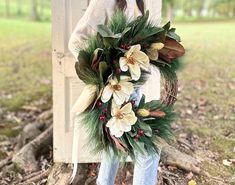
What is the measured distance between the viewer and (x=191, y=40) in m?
6.49

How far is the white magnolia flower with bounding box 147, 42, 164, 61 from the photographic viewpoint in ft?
4.82

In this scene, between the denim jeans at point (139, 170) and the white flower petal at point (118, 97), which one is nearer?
the white flower petal at point (118, 97)

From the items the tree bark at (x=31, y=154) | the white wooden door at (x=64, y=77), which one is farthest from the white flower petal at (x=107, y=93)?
the tree bark at (x=31, y=154)

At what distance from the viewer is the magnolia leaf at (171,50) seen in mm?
1504

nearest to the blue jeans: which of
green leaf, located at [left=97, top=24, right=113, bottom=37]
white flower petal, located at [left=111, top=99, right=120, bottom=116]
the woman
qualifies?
the woman

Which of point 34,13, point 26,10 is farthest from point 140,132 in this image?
point 26,10

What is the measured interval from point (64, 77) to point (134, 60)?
1.13 meters

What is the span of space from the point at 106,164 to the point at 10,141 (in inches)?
70.0

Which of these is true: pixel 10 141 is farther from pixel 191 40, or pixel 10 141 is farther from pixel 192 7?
pixel 192 7

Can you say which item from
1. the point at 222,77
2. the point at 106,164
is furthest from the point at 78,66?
the point at 222,77

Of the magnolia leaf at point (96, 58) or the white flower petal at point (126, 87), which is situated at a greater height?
the magnolia leaf at point (96, 58)

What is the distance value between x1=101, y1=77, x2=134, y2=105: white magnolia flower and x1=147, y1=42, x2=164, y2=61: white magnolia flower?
0.46 ft

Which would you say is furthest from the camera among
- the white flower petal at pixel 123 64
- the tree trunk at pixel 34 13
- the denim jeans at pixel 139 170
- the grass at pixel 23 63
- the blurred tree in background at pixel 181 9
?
the tree trunk at pixel 34 13

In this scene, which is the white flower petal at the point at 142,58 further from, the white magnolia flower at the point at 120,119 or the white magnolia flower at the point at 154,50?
the white magnolia flower at the point at 120,119
